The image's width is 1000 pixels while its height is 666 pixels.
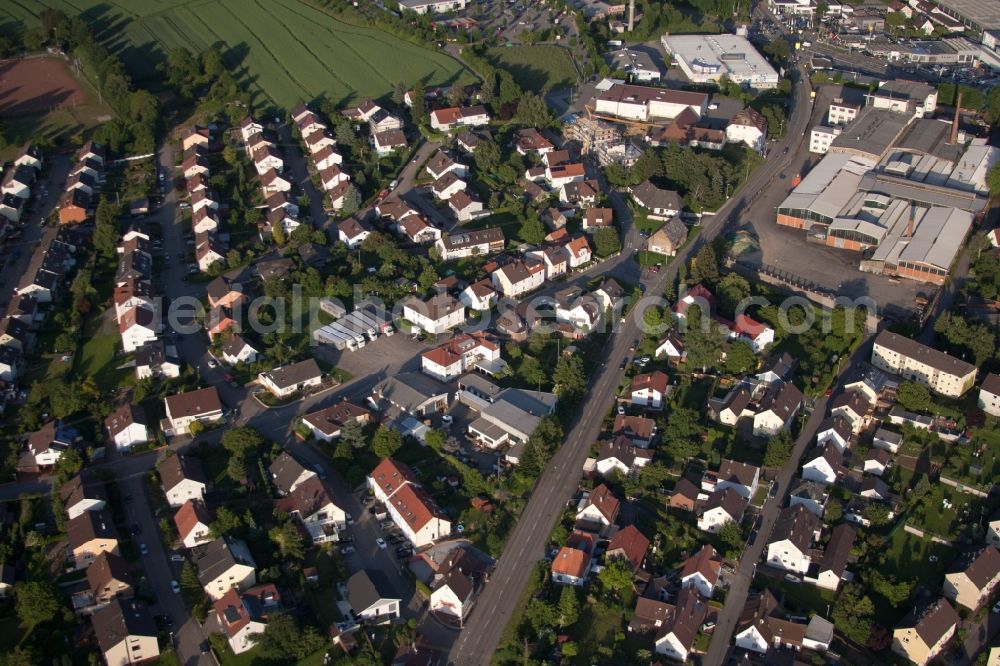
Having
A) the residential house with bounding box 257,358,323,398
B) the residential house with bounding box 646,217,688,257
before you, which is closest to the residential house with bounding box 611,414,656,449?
the residential house with bounding box 257,358,323,398

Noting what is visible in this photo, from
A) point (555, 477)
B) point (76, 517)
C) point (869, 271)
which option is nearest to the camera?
point (76, 517)

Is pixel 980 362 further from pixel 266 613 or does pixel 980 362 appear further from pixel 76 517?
pixel 76 517

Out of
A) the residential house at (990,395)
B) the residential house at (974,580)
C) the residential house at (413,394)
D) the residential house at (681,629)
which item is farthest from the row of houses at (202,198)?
the residential house at (974,580)

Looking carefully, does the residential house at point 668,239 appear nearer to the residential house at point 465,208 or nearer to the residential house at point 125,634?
the residential house at point 465,208

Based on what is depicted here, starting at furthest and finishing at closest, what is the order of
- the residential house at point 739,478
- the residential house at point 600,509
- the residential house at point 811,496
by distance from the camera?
the residential house at point 739,478 → the residential house at point 811,496 → the residential house at point 600,509

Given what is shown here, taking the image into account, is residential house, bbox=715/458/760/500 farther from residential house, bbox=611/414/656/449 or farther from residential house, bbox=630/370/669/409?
residential house, bbox=630/370/669/409

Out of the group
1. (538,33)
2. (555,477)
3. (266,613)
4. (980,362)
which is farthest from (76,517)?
(538,33)
